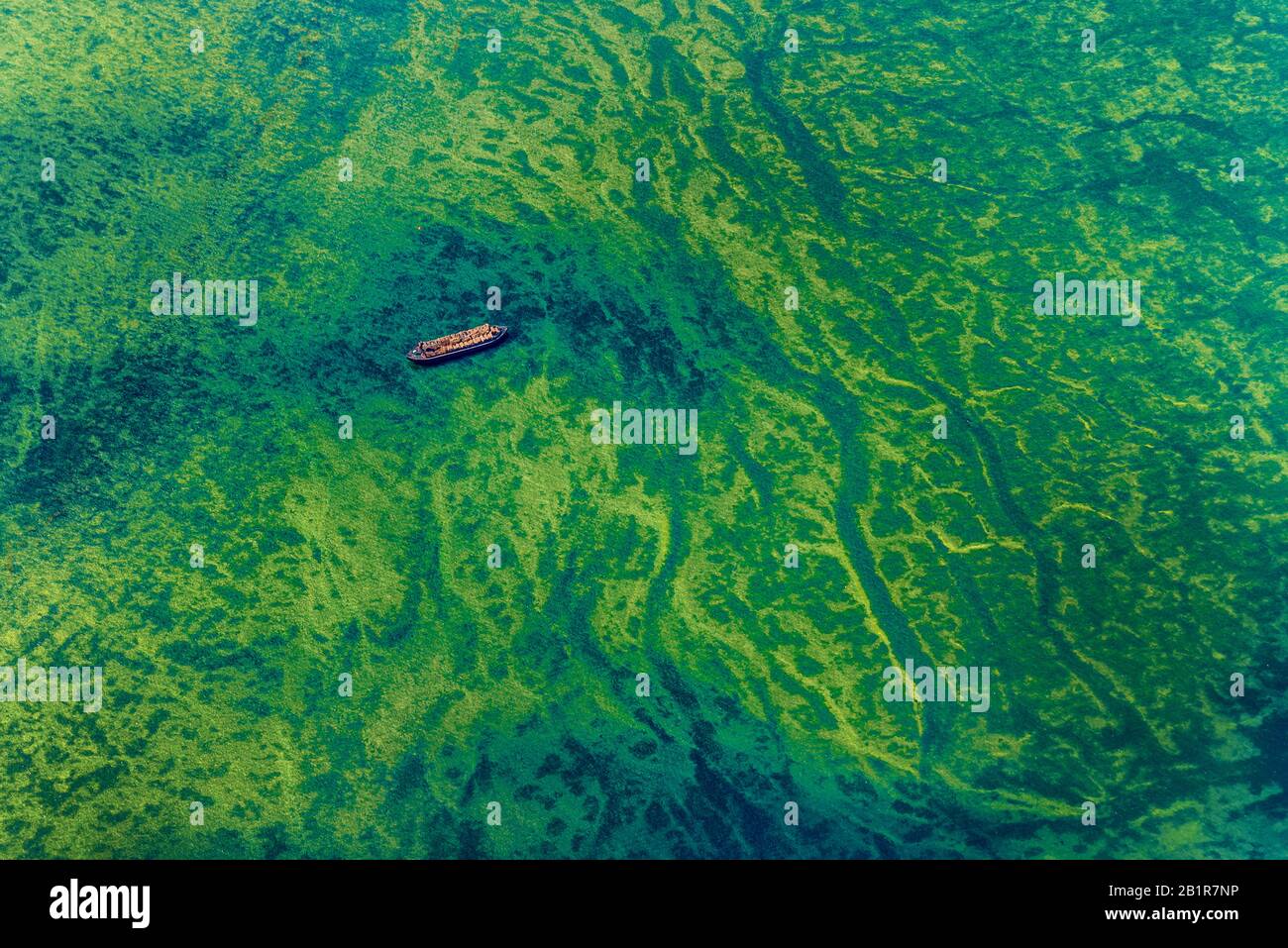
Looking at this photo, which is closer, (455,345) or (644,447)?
(644,447)

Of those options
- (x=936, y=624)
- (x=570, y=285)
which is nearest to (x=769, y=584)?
(x=936, y=624)

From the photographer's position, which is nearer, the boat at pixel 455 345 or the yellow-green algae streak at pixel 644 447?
the yellow-green algae streak at pixel 644 447

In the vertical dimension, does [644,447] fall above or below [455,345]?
below

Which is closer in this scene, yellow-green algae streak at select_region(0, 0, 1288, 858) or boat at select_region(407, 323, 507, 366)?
yellow-green algae streak at select_region(0, 0, 1288, 858)

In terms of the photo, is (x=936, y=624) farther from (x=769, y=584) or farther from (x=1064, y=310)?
(x=1064, y=310)
